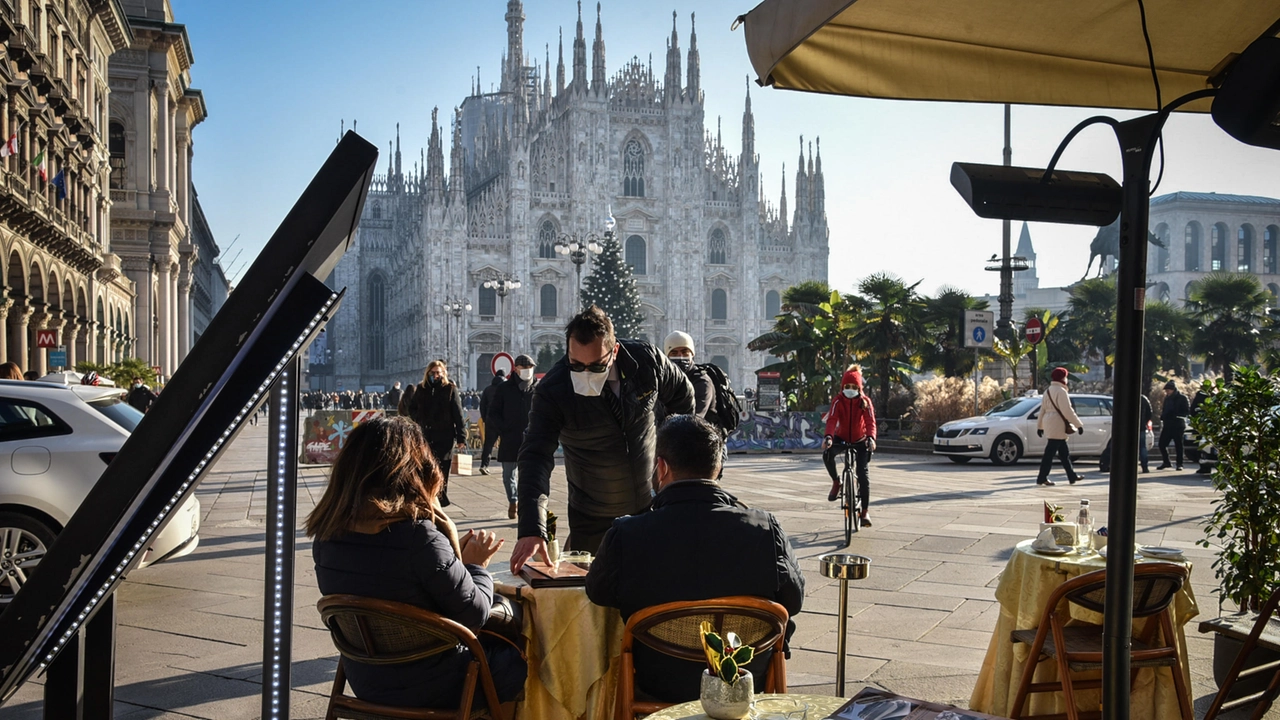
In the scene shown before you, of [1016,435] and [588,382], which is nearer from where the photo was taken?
[588,382]

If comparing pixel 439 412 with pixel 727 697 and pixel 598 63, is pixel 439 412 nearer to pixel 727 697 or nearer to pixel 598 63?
pixel 727 697

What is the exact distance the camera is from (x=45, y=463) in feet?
19.9

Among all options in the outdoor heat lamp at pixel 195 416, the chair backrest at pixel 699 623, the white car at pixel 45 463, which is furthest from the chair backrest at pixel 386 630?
the white car at pixel 45 463

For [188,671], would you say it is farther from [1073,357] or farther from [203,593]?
[1073,357]

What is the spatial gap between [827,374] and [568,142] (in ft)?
122

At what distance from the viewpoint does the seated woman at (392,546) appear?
2.87 m

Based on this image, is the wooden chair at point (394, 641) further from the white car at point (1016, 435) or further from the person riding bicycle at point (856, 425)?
the white car at point (1016, 435)

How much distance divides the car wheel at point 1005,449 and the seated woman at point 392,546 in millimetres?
16292

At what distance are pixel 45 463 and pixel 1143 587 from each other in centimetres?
580

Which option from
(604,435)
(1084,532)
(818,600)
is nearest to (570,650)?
(604,435)

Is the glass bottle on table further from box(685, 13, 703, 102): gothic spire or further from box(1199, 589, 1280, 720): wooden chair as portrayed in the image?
box(685, 13, 703, 102): gothic spire

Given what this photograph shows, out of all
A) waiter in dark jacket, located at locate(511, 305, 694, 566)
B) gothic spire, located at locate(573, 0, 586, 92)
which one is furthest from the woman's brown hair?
gothic spire, located at locate(573, 0, 586, 92)

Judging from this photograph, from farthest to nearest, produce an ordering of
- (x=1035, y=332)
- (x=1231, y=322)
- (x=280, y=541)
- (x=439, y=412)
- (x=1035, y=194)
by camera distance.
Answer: (x=1231, y=322) → (x=1035, y=332) → (x=439, y=412) → (x=1035, y=194) → (x=280, y=541)

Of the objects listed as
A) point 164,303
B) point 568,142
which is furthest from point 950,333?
point 568,142
